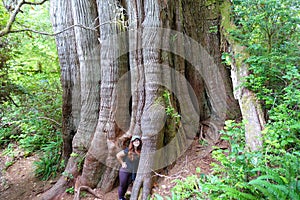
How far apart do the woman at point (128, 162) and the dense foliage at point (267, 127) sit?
115 cm

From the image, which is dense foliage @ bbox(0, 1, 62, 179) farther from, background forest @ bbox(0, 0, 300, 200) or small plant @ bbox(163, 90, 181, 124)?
small plant @ bbox(163, 90, 181, 124)

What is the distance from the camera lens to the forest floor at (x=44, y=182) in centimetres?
383

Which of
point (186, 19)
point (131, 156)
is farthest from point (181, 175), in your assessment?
point (186, 19)

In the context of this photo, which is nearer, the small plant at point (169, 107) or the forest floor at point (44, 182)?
the forest floor at point (44, 182)

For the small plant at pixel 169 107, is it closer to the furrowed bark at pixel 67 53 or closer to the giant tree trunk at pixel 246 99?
the giant tree trunk at pixel 246 99

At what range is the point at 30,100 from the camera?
655 cm

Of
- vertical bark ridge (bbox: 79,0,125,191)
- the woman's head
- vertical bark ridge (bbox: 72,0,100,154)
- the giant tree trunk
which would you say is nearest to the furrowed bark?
vertical bark ridge (bbox: 72,0,100,154)

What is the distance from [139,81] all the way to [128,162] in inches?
63.3

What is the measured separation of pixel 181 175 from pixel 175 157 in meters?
0.53

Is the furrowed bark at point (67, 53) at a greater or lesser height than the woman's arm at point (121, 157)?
greater

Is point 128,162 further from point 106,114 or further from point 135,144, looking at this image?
point 106,114

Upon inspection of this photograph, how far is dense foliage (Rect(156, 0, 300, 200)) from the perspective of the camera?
2.21 metres

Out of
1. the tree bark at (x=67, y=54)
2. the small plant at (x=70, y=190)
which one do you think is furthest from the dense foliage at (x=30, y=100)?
the small plant at (x=70, y=190)

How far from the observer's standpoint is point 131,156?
13.8 feet
